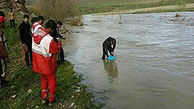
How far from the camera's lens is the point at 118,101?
544cm

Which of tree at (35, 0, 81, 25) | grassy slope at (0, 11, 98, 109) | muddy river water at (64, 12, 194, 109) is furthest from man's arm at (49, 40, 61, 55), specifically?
tree at (35, 0, 81, 25)

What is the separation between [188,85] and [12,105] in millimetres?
4903

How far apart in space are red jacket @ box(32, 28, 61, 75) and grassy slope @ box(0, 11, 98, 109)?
3.40ft

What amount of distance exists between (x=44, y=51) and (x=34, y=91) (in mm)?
1862

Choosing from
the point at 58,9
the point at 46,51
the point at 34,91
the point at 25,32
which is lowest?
the point at 34,91

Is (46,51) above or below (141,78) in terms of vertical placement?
above

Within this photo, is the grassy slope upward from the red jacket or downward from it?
downward

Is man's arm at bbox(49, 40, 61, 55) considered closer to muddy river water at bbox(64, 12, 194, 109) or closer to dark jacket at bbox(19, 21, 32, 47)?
muddy river water at bbox(64, 12, 194, 109)

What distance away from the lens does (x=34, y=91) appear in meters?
5.80

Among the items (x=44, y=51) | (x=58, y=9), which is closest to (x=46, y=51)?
(x=44, y=51)

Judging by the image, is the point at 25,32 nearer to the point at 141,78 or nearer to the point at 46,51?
the point at 46,51

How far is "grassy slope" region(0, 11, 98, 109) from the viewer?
17.0ft

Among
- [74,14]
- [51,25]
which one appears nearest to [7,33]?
[51,25]

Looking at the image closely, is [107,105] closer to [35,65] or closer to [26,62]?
[35,65]
